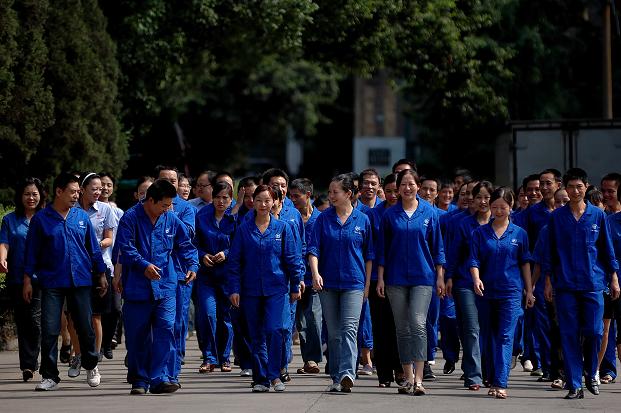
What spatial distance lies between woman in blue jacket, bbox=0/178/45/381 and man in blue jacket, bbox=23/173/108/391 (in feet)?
2.14

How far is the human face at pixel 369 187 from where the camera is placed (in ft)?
45.5

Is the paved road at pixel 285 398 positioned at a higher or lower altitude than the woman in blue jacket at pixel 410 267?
lower

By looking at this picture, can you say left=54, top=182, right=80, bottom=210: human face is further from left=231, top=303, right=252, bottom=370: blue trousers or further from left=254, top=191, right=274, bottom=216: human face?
left=231, top=303, right=252, bottom=370: blue trousers

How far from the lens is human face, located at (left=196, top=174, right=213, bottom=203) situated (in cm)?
1553

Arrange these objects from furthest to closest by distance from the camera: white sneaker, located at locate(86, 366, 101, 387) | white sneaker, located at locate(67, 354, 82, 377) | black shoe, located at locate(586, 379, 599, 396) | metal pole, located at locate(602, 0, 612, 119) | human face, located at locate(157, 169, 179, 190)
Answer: metal pole, located at locate(602, 0, 612, 119), human face, located at locate(157, 169, 179, 190), white sneaker, located at locate(67, 354, 82, 377), white sneaker, located at locate(86, 366, 101, 387), black shoe, located at locate(586, 379, 599, 396)

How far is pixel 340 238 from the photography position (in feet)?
41.1

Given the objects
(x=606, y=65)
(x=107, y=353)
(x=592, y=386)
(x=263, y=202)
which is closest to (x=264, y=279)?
(x=263, y=202)

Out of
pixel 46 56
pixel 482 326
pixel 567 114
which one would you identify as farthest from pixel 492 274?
pixel 567 114

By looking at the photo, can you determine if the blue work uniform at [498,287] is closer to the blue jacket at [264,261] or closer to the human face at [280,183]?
the blue jacket at [264,261]

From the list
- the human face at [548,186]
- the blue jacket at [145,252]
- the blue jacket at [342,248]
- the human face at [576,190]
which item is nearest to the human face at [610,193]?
the human face at [548,186]

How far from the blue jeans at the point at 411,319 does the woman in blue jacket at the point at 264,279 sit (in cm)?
96

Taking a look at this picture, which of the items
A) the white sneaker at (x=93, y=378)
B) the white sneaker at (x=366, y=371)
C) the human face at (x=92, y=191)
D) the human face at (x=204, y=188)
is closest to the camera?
the white sneaker at (x=93, y=378)

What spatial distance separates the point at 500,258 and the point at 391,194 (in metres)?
1.39

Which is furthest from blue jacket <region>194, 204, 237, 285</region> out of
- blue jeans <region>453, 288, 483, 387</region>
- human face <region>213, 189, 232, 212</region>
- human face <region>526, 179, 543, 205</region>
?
human face <region>526, 179, 543, 205</region>
